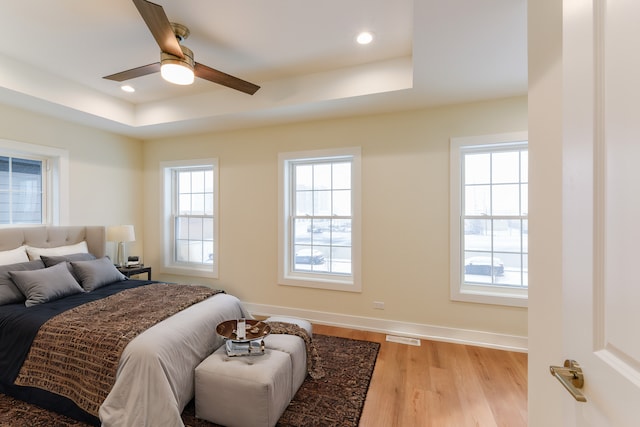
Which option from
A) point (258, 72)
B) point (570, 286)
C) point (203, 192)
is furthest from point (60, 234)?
point (570, 286)

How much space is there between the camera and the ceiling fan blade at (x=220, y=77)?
2334 mm

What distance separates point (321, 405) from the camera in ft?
6.73

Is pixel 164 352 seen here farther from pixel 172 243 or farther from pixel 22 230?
pixel 172 243

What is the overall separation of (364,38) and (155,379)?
2889 millimetres

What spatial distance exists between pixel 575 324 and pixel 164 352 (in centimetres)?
201

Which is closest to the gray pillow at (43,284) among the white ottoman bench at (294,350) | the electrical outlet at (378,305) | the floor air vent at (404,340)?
the white ottoman bench at (294,350)

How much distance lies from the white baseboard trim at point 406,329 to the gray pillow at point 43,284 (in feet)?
6.57

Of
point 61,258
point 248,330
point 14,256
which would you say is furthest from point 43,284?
point 248,330

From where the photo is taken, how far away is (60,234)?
11.1 feet

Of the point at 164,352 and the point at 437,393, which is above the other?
the point at 164,352

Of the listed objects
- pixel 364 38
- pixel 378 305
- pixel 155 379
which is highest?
pixel 364 38

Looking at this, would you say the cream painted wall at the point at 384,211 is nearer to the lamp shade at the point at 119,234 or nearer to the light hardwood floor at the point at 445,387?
the light hardwood floor at the point at 445,387

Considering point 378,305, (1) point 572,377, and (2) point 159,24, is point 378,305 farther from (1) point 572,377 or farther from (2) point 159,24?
(2) point 159,24

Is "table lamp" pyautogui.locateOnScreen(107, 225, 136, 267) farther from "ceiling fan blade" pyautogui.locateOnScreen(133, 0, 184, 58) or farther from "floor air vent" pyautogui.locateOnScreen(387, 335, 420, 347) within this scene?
"floor air vent" pyautogui.locateOnScreen(387, 335, 420, 347)
